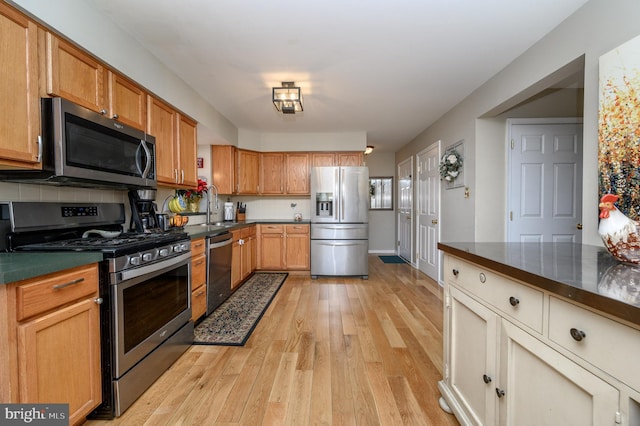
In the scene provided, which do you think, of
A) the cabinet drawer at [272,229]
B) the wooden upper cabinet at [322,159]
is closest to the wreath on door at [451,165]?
the wooden upper cabinet at [322,159]

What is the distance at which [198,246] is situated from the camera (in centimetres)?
260

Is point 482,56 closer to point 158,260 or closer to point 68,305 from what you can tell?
point 158,260

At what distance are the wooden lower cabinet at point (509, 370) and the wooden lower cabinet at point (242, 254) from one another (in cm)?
272

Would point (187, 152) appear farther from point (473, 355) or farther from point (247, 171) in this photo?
point (473, 355)

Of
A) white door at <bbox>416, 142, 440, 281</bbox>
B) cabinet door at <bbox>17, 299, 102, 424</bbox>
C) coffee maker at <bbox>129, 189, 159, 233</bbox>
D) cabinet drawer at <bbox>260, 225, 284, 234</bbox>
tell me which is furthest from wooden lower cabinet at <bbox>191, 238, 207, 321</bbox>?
white door at <bbox>416, 142, 440, 281</bbox>

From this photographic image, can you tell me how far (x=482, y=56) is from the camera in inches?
95.1

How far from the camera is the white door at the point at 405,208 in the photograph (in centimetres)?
552

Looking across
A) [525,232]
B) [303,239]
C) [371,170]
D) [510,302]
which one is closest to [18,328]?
[510,302]

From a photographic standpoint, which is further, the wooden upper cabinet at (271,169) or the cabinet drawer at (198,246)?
the wooden upper cabinet at (271,169)

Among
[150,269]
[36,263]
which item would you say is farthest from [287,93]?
[36,263]

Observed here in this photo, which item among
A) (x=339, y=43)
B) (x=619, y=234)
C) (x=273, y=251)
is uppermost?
(x=339, y=43)

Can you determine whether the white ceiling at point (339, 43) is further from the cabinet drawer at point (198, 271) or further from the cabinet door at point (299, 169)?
the cabinet drawer at point (198, 271)

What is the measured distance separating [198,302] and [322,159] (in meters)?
3.17

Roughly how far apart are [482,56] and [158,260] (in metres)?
3.01
